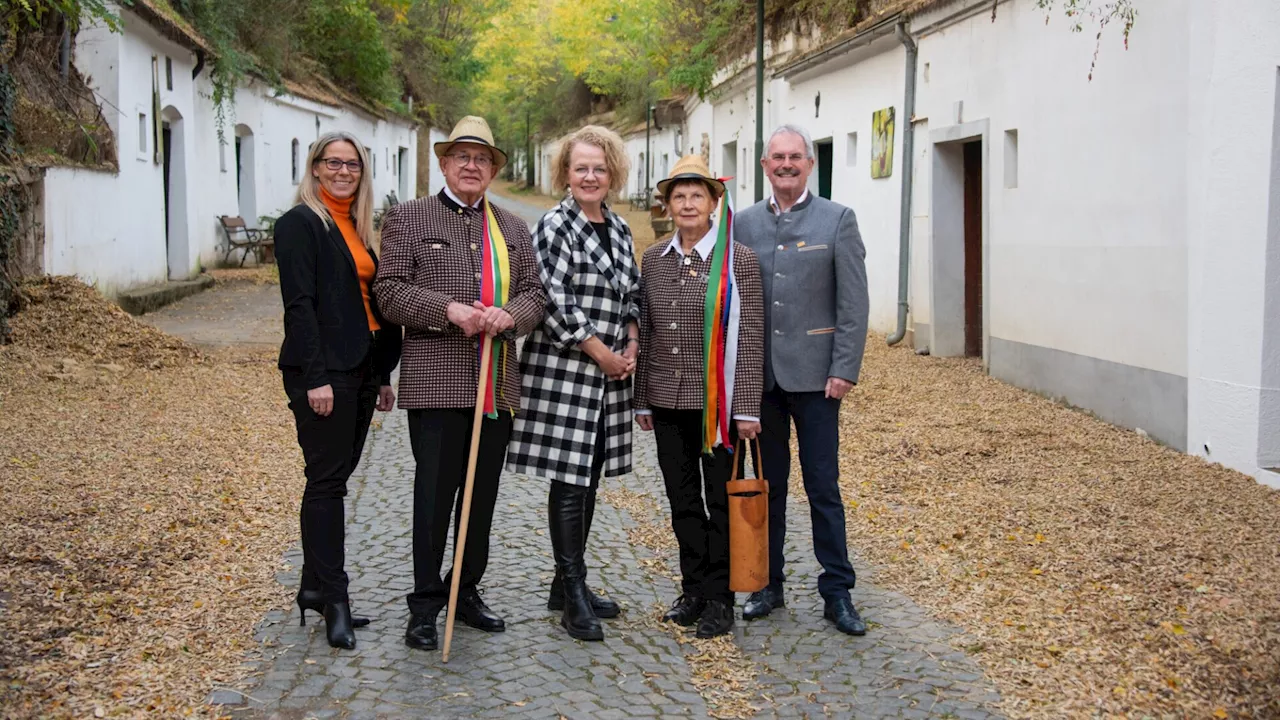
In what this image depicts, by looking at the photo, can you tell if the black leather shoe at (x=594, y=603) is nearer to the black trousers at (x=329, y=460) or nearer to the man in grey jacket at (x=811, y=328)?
the man in grey jacket at (x=811, y=328)

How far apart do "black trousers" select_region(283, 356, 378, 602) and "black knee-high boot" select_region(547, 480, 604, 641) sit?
2.49ft

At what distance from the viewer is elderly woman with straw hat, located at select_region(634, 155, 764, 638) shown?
4648mm

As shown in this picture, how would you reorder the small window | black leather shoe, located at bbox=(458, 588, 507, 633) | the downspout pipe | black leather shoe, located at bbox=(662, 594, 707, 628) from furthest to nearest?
the downspout pipe < the small window < black leather shoe, located at bbox=(662, 594, 707, 628) < black leather shoe, located at bbox=(458, 588, 507, 633)

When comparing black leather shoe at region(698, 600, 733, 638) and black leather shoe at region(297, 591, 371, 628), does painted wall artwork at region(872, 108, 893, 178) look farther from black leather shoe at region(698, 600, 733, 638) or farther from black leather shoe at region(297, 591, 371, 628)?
black leather shoe at region(297, 591, 371, 628)

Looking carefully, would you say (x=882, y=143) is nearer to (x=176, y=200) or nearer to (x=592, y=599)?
(x=592, y=599)

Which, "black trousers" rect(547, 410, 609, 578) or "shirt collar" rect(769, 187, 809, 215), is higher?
"shirt collar" rect(769, 187, 809, 215)

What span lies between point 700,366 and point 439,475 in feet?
3.33

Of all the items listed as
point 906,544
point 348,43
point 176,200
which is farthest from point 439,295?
point 348,43

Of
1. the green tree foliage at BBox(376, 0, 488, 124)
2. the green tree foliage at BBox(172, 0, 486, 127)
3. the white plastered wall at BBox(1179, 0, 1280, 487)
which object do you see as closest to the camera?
the white plastered wall at BBox(1179, 0, 1280, 487)

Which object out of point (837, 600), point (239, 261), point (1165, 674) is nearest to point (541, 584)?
point (837, 600)

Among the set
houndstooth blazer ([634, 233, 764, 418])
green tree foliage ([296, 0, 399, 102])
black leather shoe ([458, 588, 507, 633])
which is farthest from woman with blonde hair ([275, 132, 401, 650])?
green tree foliage ([296, 0, 399, 102])

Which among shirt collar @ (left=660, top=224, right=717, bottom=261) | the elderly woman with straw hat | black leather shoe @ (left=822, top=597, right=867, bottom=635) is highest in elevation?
shirt collar @ (left=660, top=224, right=717, bottom=261)

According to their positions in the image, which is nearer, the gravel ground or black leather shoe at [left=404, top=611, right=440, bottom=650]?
the gravel ground

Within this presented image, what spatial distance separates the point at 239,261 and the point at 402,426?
14.9 meters
